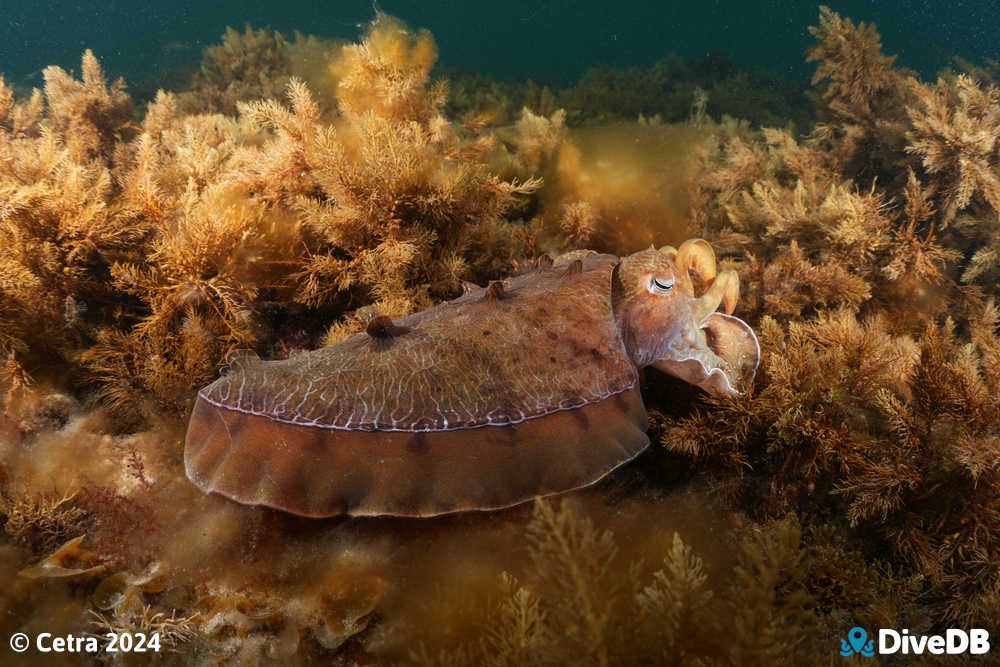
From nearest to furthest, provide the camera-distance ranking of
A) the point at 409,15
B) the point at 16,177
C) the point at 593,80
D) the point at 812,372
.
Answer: the point at 812,372, the point at 16,177, the point at 593,80, the point at 409,15

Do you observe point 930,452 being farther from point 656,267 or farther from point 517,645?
point 517,645

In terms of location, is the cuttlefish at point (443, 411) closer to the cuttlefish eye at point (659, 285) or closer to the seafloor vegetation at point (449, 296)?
the cuttlefish eye at point (659, 285)

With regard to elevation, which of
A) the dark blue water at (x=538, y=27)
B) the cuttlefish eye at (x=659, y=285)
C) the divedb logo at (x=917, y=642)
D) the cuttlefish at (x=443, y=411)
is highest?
the dark blue water at (x=538, y=27)

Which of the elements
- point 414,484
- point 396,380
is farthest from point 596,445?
point 396,380

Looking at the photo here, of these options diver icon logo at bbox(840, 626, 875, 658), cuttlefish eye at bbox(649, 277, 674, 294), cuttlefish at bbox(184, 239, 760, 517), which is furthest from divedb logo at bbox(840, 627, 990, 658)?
cuttlefish eye at bbox(649, 277, 674, 294)

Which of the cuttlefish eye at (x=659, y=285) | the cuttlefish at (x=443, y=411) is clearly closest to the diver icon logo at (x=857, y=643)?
the cuttlefish at (x=443, y=411)

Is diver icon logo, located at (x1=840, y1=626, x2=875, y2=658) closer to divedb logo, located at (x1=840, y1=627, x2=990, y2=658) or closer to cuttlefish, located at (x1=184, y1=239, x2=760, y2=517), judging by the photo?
divedb logo, located at (x1=840, y1=627, x2=990, y2=658)
